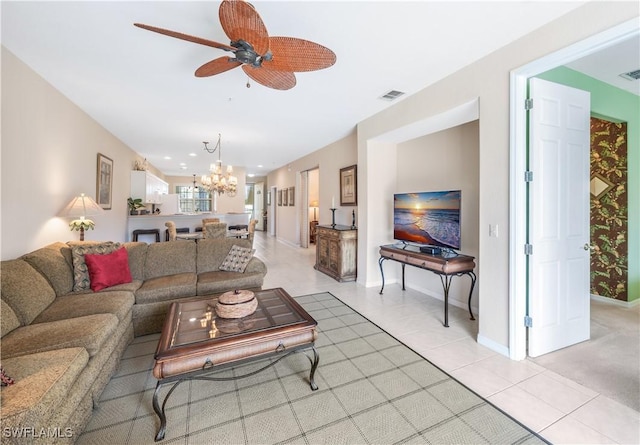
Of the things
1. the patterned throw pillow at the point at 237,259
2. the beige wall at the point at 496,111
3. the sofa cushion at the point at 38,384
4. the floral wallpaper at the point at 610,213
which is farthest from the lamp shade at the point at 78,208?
the floral wallpaper at the point at 610,213

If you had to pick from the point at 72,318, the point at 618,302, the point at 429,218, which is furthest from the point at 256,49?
the point at 618,302

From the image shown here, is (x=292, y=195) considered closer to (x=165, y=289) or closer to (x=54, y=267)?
(x=165, y=289)

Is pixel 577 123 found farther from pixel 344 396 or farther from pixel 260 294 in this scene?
pixel 260 294

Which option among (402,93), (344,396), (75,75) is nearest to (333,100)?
(402,93)

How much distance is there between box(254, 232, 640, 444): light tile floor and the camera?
1651 millimetres

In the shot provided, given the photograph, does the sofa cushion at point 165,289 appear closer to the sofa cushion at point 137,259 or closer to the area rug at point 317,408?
the sofa cushion at point 137,259

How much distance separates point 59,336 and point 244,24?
2251mm

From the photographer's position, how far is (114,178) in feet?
17.3

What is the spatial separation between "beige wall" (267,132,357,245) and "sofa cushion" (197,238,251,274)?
2610 mm

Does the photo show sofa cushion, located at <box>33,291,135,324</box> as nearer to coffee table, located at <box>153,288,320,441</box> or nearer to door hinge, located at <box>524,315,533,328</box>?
coffee table, located at <box>153,288,320,441</box>

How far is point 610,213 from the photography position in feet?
12.1

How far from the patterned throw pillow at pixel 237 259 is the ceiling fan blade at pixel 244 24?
2.46m

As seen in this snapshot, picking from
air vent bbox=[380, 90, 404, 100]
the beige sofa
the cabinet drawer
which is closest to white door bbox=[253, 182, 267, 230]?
the cabinet drawer

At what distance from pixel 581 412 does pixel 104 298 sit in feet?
12.2
